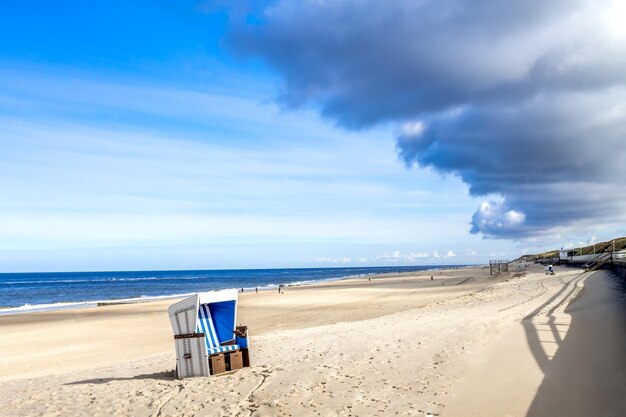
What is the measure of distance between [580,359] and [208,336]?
287 inches

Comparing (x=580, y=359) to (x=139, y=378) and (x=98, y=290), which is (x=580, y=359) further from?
(x=98, y=290)

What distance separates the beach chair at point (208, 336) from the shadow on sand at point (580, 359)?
5748 millimetres

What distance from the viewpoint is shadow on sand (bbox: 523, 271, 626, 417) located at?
6.76 m

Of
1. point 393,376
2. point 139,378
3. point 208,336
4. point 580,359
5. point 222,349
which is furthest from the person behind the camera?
point 139,378

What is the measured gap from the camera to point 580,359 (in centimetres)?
916

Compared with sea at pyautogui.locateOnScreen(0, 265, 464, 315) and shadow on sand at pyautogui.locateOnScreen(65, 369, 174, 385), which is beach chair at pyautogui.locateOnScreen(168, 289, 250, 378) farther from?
sea at pyautogui.locateOnScreen(0, 265, 464, 315)

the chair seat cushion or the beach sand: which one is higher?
the chair seat cushion

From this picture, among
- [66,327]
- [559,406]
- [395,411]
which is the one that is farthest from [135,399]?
[66,327]

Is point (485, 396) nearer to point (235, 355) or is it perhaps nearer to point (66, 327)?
point (235, 355)

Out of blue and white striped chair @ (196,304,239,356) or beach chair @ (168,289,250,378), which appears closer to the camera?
beach chair @ (168,289,250,378)

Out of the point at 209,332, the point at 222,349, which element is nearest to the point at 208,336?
the point at 209,332

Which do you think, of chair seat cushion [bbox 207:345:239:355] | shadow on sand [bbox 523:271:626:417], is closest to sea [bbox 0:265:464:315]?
chair seat cushion [bbox 207:345:239:355]

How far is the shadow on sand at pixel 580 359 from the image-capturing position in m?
6.76

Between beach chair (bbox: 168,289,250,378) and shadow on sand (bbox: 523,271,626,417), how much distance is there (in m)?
5.75
